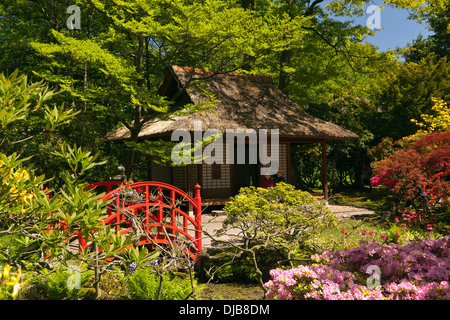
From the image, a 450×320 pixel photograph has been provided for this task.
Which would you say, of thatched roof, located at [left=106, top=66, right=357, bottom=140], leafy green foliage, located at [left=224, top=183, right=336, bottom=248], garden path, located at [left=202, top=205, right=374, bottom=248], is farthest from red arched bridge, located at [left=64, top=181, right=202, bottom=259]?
thatched roof, located at [left=106, top=66, right=357, bottom=140]

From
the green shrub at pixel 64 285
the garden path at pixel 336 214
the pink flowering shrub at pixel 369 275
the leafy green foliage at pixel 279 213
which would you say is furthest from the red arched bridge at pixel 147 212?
the garden path at pixel 336 214

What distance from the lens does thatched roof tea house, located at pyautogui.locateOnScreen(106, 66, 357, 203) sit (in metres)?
13.8

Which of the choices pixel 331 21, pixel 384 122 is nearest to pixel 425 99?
pixel 384 122

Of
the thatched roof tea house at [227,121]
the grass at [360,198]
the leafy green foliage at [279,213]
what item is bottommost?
the grass at [360,198]

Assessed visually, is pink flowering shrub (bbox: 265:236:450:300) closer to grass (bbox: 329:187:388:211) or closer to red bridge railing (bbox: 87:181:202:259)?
red bridge railing (bbox: 87:181:202:259)

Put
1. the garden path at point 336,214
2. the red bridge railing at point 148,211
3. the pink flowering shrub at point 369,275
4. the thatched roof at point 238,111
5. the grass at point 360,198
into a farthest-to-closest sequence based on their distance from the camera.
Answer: the thatched roof at point 238,111
the grass at point 360,198
the garden path at point 336,214
the red bridge railing at point 148,211
the pink flowering shrub at point 369,275

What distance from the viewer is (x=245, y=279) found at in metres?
8.23

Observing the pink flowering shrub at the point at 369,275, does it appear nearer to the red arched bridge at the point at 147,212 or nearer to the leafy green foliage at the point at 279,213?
the red arched bridge at the point at 147,212

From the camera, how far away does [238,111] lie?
15.0 meters

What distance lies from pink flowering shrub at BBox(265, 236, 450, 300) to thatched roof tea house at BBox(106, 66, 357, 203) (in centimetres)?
960

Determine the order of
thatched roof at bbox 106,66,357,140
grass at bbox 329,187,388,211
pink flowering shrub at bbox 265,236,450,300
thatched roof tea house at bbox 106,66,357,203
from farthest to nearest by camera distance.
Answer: thatched roof tea house at bbox 106,66,357,203 < thatched roof at bbox 106,66,357,140 < grass at bbox 329,187,388,211 < pink flowering shrub at bbox 265,236,450,300

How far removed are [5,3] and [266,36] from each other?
49.0 feet

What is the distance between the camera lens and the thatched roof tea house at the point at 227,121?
1376 centimetres

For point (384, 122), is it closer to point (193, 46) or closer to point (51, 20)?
point (193, 46)
